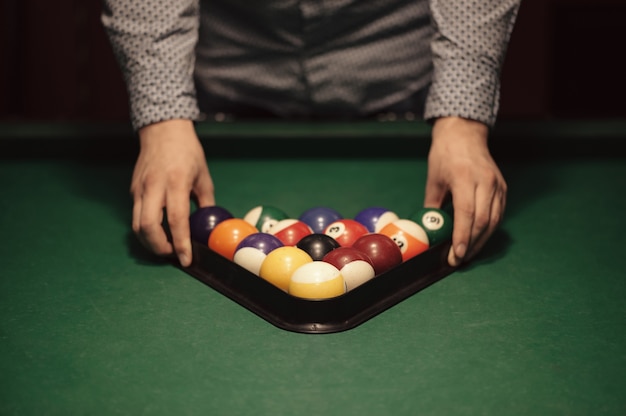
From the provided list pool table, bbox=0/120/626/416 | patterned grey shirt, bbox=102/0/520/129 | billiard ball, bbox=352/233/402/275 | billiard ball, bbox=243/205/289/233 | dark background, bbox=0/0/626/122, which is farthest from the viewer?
dark background, bbox=0/0/626/122

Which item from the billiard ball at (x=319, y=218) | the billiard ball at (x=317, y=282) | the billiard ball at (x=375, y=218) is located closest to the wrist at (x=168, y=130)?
the billiard ball at (x=319, y=218)

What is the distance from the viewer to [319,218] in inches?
71.7

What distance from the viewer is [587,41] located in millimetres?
5375

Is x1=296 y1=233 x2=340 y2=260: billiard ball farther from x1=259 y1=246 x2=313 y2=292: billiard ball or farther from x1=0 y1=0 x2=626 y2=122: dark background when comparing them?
x1=0 y1=0 x2=626 y2=122: dark background

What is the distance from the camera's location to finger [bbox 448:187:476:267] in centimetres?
163

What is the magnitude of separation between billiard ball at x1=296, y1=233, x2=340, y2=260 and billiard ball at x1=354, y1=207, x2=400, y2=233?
0.73ft

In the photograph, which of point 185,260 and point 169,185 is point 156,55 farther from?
point 185,260

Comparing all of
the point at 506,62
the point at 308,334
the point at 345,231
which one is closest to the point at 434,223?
the point at 345,231

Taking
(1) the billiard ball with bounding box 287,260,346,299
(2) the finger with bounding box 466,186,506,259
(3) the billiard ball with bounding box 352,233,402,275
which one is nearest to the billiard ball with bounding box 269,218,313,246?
(3) the billiard ball with bounding box 352,233,402,275

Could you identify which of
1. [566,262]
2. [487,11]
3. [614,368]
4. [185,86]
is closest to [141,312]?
[185,86]

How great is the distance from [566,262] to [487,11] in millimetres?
693

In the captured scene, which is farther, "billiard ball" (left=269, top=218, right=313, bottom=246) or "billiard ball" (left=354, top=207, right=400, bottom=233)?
"billiard ball" (left=354, top=207, right=400, bottom=233)

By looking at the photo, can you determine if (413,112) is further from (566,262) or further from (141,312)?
(141,312)

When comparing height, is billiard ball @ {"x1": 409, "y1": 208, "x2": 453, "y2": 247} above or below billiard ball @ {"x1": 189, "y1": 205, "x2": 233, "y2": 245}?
above
